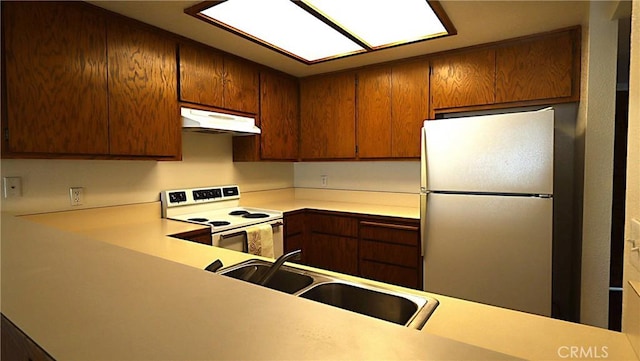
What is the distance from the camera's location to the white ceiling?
1936 mm

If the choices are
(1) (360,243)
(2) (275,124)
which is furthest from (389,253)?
(2) (275,124)

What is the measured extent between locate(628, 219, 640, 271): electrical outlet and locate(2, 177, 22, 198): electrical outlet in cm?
264

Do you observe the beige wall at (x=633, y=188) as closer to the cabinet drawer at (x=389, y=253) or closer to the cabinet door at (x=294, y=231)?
the cabinet drawer at (x=389, y=253)

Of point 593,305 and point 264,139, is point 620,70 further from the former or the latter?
point 264,139

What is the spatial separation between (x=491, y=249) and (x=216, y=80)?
2.34 metres

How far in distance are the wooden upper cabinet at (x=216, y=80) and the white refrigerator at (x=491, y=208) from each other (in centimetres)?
156

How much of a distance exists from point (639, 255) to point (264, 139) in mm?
2769

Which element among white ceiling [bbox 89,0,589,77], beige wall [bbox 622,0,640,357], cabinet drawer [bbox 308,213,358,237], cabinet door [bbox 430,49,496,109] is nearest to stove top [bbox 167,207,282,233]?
cabinet drawer [bbox 308,213,358,237]

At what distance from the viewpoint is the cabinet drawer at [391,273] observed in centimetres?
257

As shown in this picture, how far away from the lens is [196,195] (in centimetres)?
276

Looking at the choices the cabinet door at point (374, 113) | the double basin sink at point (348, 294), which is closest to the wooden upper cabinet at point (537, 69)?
the cabinet door at point (374, 113)

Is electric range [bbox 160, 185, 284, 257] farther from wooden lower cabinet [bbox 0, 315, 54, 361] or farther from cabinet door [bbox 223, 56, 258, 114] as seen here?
wooden lower cabinet [bbox 0, 315, 54, 361]

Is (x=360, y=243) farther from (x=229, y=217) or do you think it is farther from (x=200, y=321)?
(x=200, y=321)

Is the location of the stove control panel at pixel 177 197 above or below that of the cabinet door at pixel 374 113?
below
